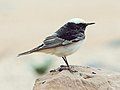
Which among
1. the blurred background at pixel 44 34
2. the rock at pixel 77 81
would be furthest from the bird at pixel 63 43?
the blurred background at pixel 44 34

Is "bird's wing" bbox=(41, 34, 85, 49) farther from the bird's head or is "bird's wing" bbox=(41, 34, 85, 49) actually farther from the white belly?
the bird's head

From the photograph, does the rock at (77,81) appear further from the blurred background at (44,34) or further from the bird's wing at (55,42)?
the blurred background at (44,34)

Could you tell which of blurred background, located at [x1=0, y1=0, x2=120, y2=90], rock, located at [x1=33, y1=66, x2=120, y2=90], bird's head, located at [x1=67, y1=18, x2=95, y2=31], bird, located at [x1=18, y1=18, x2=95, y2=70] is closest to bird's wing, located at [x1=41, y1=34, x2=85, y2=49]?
bird, located at [x1=18, y1=18, x2=95, y2=70]

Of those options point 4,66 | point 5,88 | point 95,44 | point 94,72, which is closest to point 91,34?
point 95,44

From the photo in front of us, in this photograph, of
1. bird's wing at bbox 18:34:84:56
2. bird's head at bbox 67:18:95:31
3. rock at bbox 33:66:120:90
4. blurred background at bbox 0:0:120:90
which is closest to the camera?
rock at bbox 33:66:120:90

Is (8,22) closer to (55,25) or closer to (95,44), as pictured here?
(55,25)

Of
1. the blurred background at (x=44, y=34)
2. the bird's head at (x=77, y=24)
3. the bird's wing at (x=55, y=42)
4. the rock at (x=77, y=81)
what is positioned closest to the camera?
the rock at (x=77, y=81)

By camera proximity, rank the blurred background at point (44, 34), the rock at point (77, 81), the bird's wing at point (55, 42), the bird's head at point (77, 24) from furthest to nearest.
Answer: the blurred background at point (44, 34) < the bird's head at point (77, 24) < the bird's wing at point (55, 42) < the rock at point (77, 81)
